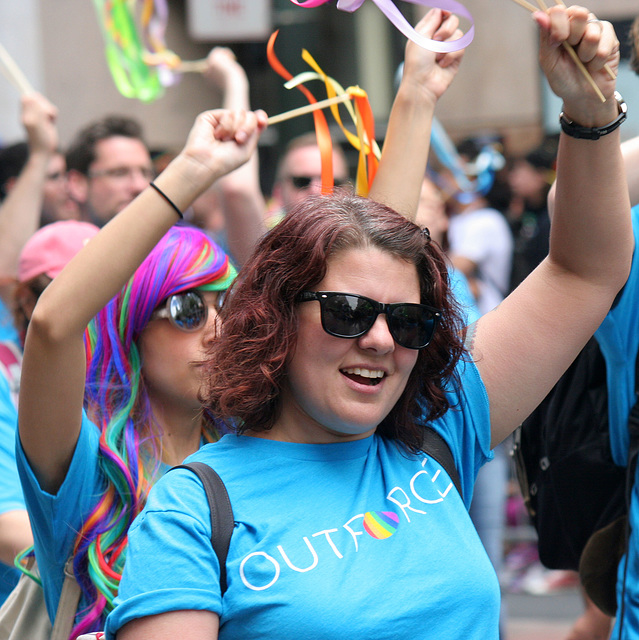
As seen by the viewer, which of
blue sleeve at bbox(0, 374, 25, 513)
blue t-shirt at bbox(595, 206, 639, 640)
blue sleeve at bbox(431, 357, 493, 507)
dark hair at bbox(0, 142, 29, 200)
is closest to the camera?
blue sleeve at bbox(431, 357, 493, 507)

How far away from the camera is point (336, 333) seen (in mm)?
1544

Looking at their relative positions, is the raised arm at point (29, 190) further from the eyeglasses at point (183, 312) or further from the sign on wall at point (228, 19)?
the sign on wall at point (228, 19)

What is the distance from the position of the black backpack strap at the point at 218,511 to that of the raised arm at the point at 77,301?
0.33 meters

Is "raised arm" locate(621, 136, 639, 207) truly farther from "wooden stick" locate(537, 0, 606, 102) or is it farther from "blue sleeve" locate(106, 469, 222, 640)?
"blue sleeve" locate(106, 469, 222, 640)

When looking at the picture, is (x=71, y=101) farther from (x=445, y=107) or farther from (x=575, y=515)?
(x=575, y=515)

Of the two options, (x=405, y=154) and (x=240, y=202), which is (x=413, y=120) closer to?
(x=405, y=154)

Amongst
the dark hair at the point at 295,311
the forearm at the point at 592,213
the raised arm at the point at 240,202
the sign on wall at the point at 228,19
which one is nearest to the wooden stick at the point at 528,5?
the forearm at the point at 592,213

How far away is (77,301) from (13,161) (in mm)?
3244

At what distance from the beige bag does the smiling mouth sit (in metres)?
0.74

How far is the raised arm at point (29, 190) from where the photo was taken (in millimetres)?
3576

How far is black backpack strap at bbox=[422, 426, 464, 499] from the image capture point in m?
1.72

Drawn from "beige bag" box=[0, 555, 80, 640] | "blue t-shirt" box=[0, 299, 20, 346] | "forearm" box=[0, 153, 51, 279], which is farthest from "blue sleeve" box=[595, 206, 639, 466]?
"forearm" box=[0, 153, 51, 279]

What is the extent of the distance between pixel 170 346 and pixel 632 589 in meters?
1.11

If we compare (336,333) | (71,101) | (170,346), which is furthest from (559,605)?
(71,101)
